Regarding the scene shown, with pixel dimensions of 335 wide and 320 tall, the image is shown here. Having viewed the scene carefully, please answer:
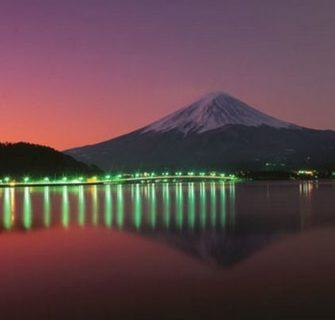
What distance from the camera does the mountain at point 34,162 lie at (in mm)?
84250

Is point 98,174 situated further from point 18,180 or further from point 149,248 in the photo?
point 149,248

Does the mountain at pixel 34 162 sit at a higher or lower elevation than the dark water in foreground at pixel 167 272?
higher

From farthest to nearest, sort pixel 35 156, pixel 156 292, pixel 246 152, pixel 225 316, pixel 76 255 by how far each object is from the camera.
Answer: pixel 246 152 → pixel 35 156 → pixel 76 255 → pixel 156 292 → pixel 225 316

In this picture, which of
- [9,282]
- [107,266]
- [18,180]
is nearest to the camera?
[9,282]

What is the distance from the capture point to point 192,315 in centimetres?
614

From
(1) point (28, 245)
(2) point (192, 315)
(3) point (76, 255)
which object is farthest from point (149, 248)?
(2) point (192, 315)

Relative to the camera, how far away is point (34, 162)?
87312 mm

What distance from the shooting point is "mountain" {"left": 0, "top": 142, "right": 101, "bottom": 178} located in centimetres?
8425

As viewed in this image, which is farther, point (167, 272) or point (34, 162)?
point (34, 162)

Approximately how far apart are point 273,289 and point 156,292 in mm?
1402

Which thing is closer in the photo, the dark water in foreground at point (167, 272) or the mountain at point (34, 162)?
the dark water in foreground at point (167, 272)

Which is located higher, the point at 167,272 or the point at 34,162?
the point at 34,162

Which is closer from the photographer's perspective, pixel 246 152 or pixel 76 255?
pixel 76 255

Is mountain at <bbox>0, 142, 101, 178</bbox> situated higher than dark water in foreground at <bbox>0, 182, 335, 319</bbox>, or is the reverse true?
mountain at <bbox>0, 142, 101, 178</bbox>
